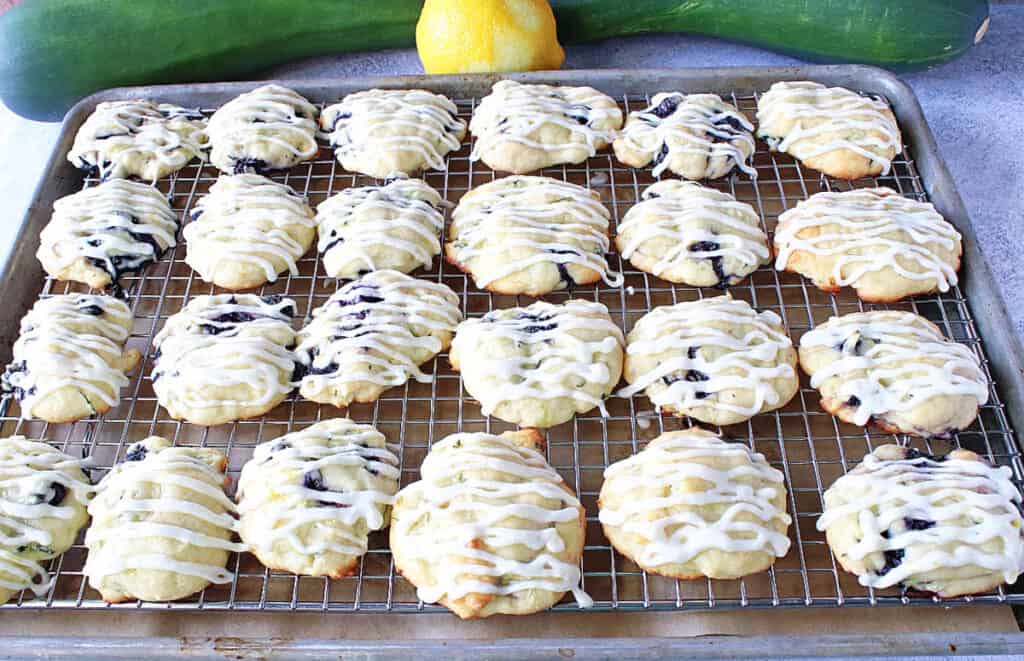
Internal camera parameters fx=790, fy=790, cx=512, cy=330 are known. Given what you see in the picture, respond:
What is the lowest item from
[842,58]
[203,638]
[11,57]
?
[203,638]

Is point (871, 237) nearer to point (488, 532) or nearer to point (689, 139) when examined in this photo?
point (689, 139)

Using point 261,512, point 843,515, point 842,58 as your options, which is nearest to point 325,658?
point 261,512

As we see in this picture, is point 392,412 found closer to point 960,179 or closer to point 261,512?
point 261,512

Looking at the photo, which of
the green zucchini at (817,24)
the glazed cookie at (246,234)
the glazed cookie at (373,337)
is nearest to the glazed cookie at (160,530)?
the glazed cookie at (373,337)

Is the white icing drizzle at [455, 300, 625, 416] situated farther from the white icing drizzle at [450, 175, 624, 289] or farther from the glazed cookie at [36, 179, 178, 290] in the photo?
the glazed cookie at [36, 179, 178, 290]

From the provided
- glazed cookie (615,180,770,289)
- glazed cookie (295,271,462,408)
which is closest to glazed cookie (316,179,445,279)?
glazed cookie (295,271,462,408)

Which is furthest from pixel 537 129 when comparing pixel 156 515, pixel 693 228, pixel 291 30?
pixel 156 515

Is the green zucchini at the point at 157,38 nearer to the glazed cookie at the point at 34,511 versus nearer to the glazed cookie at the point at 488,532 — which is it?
the glazed cookie at the point at 34,511
